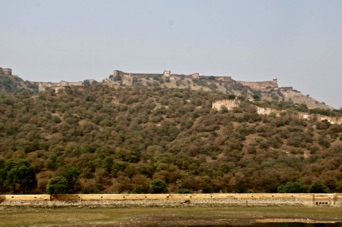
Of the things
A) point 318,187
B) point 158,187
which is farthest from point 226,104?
point 158,187

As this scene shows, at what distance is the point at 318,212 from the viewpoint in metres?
54.9

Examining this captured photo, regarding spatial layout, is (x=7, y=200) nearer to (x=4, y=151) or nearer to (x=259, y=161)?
(x=4, y=151)

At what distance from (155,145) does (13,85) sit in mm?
104677

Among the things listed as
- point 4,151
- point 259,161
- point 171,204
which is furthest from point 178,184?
point 4,151

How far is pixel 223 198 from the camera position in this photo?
6269 cm

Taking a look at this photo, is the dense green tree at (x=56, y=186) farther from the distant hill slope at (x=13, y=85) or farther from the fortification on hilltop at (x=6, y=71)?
the fortification on hilltop at (x=6, y=71)

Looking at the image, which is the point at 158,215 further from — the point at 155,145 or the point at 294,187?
the point at 155,145

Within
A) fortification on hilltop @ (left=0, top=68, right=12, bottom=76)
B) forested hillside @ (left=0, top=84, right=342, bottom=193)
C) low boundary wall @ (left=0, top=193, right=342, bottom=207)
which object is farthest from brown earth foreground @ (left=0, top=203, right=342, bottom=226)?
fortification on hilltop @ (left=0, top=68, right=12, bottom=76)

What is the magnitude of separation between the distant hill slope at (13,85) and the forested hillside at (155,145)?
54.6m

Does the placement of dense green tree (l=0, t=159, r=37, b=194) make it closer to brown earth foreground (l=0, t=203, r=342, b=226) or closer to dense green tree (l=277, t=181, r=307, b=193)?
brown earth foreground (l=0, t=203, r=342, b=226)

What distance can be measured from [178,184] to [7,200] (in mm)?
21957

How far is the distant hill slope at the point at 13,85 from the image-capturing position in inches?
6957

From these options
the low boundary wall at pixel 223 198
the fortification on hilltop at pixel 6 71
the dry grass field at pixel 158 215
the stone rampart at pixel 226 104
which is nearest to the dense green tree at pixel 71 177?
the low boundary wall at pixel 223 198

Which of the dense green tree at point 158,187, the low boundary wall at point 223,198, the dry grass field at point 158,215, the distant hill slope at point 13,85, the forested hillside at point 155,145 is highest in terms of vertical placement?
the distant hill slope at point 13,85
